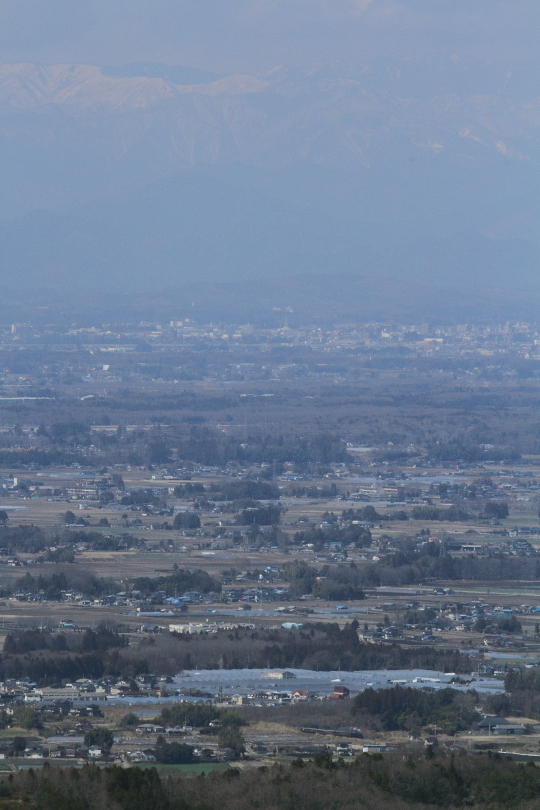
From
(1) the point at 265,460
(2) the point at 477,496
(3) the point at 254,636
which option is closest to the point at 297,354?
(1) the point at 265,460

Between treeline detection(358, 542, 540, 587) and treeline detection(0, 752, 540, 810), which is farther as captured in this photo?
treeline detection(358, 542, 540, 587)

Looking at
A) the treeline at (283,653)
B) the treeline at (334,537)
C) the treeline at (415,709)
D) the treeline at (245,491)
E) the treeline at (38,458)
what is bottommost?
the treeline at (415,709)

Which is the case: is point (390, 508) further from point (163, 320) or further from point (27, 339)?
point (163, 320)

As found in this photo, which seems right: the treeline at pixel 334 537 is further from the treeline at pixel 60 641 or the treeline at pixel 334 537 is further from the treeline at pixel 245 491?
the treeline at pixel 60 641

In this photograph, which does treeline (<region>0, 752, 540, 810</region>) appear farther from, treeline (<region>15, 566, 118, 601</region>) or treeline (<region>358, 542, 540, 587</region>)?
treeline (<region>358, 542, 540, 587</region>)

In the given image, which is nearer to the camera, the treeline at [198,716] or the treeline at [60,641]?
the treeline at [198,716]

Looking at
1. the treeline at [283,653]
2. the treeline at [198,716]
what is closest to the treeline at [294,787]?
the treeline at [198,716]

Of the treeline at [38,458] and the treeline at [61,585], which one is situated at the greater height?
the treeline at [38,458]

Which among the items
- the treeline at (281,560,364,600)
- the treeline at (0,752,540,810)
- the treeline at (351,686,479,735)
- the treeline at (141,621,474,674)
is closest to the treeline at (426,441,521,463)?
the treeline at (281,560,364,600)
